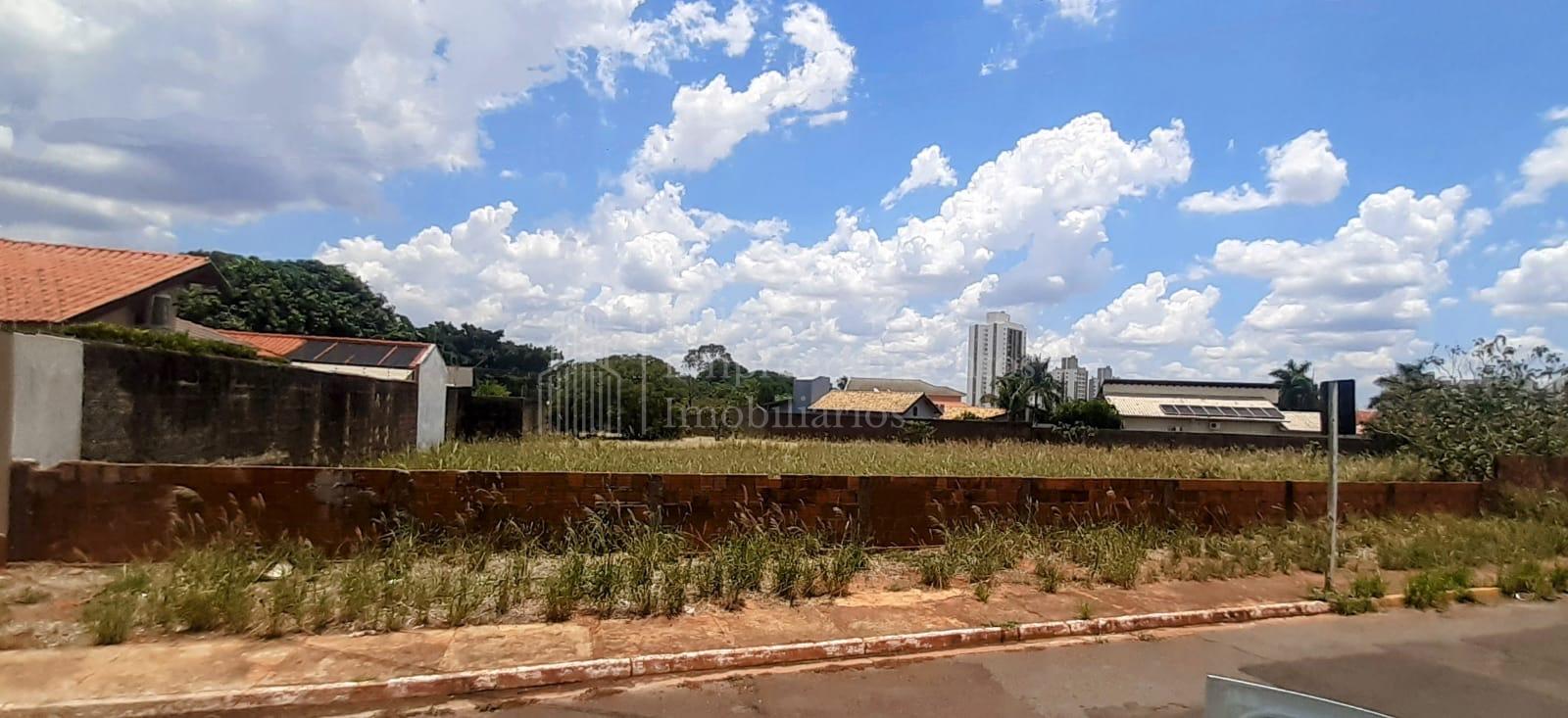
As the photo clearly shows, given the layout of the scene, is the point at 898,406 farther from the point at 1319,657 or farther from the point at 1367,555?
the point at 1319,657

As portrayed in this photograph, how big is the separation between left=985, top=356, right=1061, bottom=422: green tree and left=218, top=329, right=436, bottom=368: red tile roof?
30.7 m

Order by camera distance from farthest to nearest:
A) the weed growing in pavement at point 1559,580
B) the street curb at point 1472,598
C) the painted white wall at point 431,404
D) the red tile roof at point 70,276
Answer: the painted white wall at point 431,404
the red tile roof at point 70,276
the weed growing in pavement at point 1559,580
the street curb at point 1472,598

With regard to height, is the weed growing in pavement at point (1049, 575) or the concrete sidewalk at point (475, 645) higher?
the weed growing in pavement at point (1049, 575)

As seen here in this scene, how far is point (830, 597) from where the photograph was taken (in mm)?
7613

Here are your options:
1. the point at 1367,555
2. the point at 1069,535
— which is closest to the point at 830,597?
the point at 1069,535

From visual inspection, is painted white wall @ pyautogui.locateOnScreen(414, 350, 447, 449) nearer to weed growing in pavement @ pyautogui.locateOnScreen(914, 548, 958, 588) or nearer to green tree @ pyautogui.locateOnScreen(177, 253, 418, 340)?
green tree @ pyautogui.locateOnScreen(177, 253, 418, 340)

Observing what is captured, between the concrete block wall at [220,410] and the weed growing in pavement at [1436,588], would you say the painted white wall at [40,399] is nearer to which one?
the concrete block wall at [220,410]

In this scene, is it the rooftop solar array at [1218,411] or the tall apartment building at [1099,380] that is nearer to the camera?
the rooftop solar array at [1218,411]

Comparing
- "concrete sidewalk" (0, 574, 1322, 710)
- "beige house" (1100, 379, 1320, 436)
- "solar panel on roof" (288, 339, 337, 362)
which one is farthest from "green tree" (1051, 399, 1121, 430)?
"concrete sidewalk" (0, 574, 1322, 710)

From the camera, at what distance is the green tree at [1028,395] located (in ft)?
152

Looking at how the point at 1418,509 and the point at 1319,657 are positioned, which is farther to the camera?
the point at 1418,509

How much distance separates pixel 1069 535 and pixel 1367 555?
166 inches

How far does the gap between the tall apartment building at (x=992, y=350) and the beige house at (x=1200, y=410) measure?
21677 mm

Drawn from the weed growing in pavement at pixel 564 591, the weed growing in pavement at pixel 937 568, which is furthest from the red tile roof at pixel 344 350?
the weed growing in pavement at pixel 937 568
